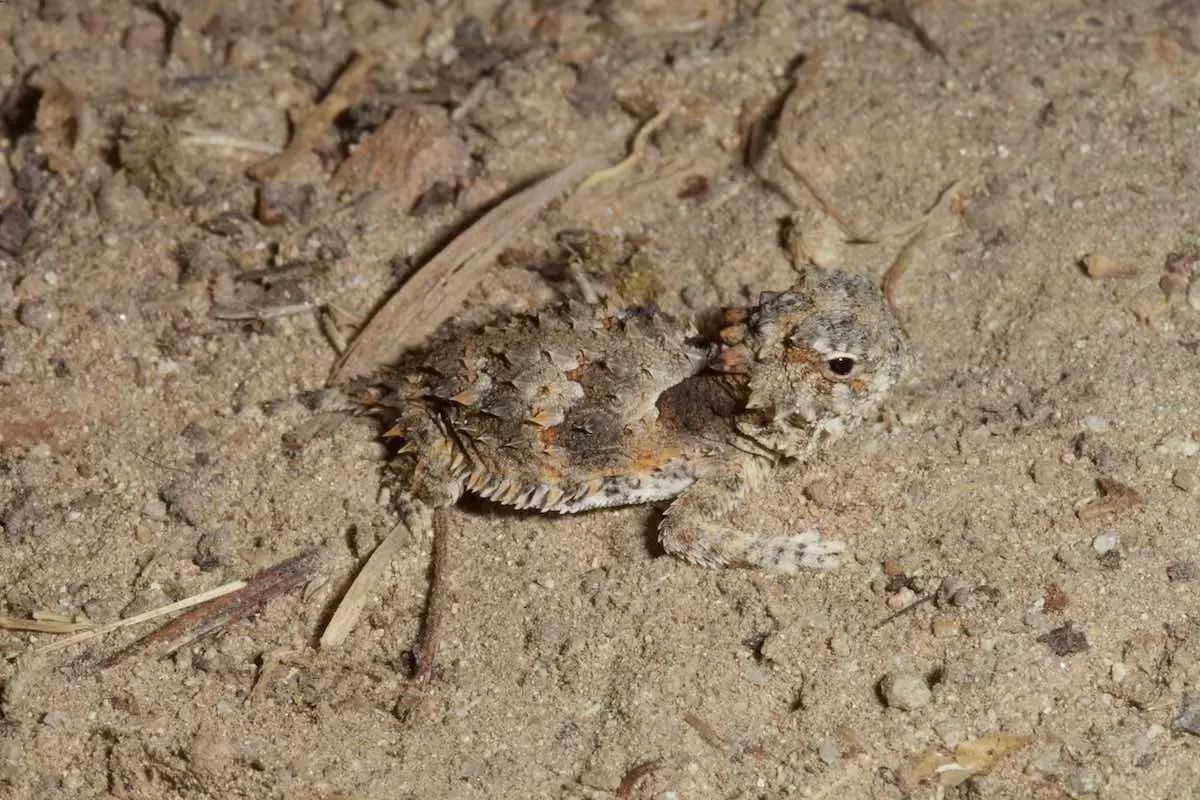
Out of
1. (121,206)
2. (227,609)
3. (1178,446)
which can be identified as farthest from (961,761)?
(121,206)

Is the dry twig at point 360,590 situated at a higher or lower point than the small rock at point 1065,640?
lower

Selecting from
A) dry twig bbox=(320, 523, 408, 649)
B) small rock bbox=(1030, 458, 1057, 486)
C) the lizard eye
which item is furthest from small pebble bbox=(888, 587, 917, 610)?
dry twig bbox=(320, 523, 408, 649)

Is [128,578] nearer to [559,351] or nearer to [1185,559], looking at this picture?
[559,351]

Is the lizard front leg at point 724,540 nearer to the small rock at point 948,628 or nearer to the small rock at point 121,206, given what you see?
the small rock at point 948,628

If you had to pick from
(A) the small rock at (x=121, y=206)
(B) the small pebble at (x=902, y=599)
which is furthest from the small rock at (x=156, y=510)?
(B) the small pebble at (x=902, y=599)

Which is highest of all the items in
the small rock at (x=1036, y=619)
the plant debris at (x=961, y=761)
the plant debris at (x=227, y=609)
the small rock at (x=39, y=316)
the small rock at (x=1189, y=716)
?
the small rock at (x=1189, y=716)

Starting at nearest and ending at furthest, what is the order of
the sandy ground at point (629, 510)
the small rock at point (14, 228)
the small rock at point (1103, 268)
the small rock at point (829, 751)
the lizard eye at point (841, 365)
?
1. the small rock at point (829, 751)
2. the sandy ground at point (629, 510)
3. the lizard eye at point (841, 365)
4. the small rock at point (1103, 268)
5. the small rock at point (14, 228)

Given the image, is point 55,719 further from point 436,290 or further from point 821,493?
point 821,493

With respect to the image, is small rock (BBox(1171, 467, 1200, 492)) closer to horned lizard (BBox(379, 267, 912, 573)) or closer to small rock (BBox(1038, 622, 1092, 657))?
small rock (BBox(1038, 622, 1092, 657))

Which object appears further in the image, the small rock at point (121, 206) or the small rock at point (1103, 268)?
the small rock at point (121, 206)
